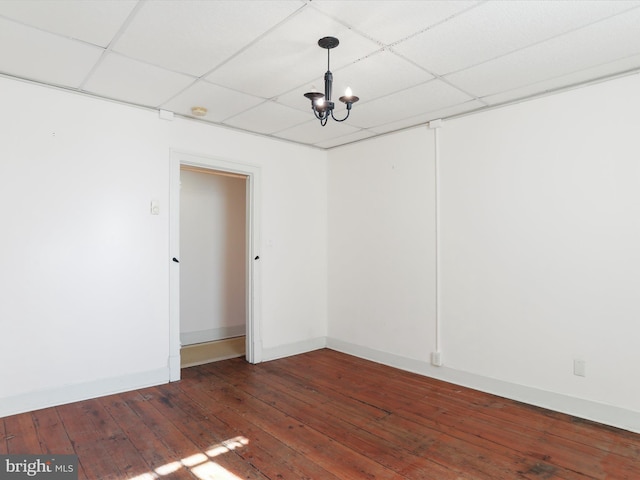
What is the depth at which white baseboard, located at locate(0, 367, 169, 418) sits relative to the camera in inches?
113

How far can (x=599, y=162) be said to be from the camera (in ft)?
9.43

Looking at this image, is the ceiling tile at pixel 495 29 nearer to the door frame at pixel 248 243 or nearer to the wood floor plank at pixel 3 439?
the door frame at pixel 248 243

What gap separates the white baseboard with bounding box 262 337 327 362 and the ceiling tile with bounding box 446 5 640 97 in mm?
3292

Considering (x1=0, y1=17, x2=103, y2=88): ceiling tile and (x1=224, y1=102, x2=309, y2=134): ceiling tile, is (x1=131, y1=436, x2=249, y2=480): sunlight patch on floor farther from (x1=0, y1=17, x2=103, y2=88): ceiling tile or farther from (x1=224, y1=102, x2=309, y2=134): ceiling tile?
(x1=224, y1=102, x2=309, y2=134): ceiling tile

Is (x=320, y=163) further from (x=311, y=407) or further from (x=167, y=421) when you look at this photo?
(x=167, y=421)

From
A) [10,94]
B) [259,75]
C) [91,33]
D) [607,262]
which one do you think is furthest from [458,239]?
[10,94]

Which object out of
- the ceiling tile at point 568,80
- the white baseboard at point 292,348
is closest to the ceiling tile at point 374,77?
the ceiling tile at point 568,80

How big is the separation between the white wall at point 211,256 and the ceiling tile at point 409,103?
224cm

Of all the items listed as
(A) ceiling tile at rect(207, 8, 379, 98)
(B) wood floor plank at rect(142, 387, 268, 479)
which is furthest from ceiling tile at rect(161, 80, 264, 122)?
(B) wood floor plank at rect(142, 387, 268, 479)

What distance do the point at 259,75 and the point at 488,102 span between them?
199 centimetres

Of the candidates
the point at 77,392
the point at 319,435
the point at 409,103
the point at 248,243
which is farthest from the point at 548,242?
the point at 77,392

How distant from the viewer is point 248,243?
434 cm

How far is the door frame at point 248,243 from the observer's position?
3656mm

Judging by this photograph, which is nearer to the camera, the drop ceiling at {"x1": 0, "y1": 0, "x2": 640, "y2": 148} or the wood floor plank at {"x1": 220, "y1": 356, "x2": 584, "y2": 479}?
the drop ceiling at {"x1": 0, "y1": 0, "x2": 640, "y2": 148}
